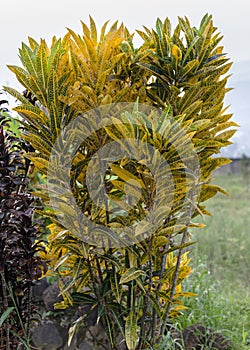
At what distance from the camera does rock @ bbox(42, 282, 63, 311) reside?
8.22 feet

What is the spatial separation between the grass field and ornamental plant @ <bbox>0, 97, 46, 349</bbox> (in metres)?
0.70

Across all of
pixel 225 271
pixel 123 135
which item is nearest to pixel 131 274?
A: pixel 123 135

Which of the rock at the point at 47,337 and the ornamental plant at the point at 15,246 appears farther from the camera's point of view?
the rock at the point at 47,337

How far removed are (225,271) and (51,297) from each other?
221 cm

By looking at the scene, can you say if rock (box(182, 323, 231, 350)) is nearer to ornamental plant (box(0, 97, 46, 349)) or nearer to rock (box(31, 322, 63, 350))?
rock (box(31, 322, 63, 350))

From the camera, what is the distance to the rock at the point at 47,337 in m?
2.45

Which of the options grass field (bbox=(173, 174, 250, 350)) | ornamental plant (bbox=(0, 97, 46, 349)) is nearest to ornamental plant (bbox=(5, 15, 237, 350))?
ornamental plant (bbox=(0, 97, 46, 349))

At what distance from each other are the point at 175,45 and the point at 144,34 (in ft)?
0.78

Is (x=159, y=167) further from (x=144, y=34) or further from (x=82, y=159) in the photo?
(x=144, y=34)

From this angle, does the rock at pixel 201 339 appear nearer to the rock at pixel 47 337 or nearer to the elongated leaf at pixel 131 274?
the rock at pixel 47 337

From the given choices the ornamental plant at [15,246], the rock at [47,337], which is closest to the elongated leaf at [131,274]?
the ornamental plant at [15,246]

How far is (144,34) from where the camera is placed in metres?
1.75

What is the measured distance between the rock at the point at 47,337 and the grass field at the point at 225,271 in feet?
2.15

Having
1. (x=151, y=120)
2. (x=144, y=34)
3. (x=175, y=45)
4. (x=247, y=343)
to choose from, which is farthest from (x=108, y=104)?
(x=247, y=343)
